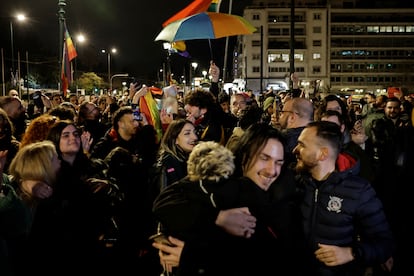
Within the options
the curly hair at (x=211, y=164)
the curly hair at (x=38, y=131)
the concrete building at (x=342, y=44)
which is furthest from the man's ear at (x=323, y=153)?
the concrete building at (x=342, y=44)

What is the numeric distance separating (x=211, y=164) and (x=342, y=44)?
10716cm

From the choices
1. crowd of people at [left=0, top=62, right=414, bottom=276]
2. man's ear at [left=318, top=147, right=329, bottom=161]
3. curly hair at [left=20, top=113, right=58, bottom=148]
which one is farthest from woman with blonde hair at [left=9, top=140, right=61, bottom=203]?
man's ear at [left=318, top=147, right=329, bottom=161]

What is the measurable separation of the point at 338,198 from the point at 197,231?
1.40 metres

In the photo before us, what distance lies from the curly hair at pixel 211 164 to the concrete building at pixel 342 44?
9630cm

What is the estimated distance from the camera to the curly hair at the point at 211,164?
9.15 ft

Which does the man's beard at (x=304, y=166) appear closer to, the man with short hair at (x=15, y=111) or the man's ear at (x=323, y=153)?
the man's ear at (x=323, y=153)

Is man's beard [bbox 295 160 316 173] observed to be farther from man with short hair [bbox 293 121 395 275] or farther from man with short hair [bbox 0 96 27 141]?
man with short hair [bbox 0 96 27 141]

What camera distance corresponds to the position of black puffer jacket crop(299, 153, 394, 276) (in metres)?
3.41

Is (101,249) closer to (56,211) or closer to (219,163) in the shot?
(56,211)

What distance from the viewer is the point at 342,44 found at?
103188 mm

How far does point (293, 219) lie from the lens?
309cm

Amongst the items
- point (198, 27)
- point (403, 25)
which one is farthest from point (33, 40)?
point (403, 25)

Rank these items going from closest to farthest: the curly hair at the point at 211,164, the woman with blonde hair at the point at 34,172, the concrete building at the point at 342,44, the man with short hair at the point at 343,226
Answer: the curly hair at the point at 211,164
the man with short hair at the point at 343,226
the woman with blonde hair at the point at 34,172
the concrete building at the point at 342,44

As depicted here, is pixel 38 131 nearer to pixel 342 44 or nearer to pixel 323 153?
pixel 323 153
